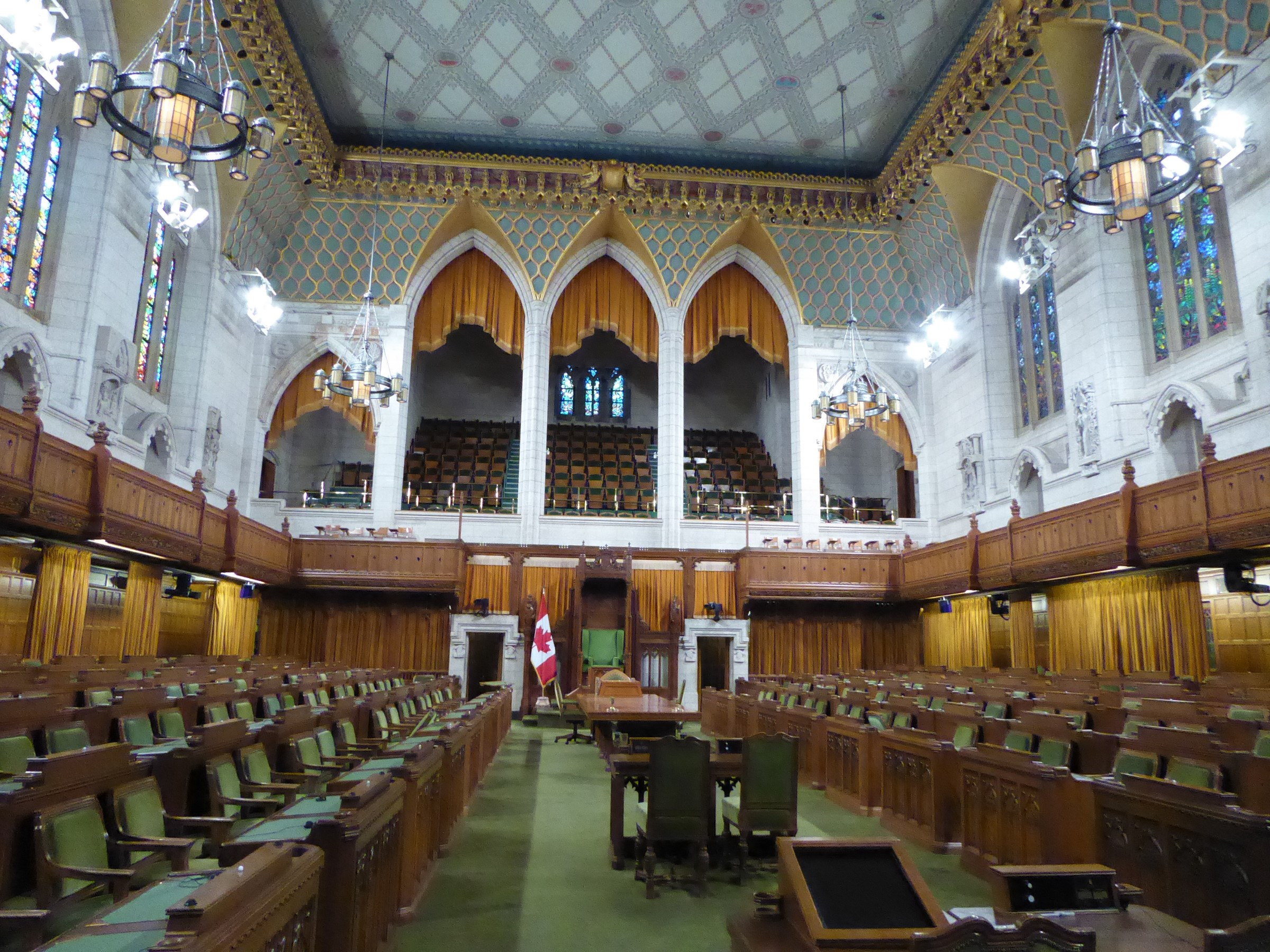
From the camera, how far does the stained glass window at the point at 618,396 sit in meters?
26.7

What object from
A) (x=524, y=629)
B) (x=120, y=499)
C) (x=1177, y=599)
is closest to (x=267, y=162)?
(x=120, y=499)

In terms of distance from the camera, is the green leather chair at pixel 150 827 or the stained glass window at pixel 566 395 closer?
the green leather chair at pixel 150 827

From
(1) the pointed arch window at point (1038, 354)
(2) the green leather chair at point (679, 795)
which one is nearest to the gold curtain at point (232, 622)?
(2) the green leather chair at point (679, 795)

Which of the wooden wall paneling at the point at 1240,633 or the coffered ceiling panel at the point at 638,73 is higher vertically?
the coffered ceiling panel at the point at 638,73

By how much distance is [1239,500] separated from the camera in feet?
30.1

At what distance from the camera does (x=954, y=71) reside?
15359mm

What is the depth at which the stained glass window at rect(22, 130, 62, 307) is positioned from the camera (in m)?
11.6

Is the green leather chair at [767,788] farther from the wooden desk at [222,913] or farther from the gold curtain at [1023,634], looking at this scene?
the gold curtain at [1023,634]

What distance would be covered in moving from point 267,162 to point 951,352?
49.1 ft

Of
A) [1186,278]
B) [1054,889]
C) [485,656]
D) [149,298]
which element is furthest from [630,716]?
[149,298]

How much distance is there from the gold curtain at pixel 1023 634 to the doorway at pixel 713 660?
5.36 m

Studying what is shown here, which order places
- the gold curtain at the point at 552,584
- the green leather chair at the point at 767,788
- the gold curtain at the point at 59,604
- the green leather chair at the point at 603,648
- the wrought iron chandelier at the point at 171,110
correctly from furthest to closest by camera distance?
the gold curtain at the point at 552,584 → the green leather chair at the point at 603,648 → the gold curtain at the point at 59,604 → the wrought iron chandelier at the point at 171,110 → the green leather chair at the point at 767,788

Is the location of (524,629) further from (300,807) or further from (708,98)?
(300,807)

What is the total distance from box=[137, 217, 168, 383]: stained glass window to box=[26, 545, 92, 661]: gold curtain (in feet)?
14.6
